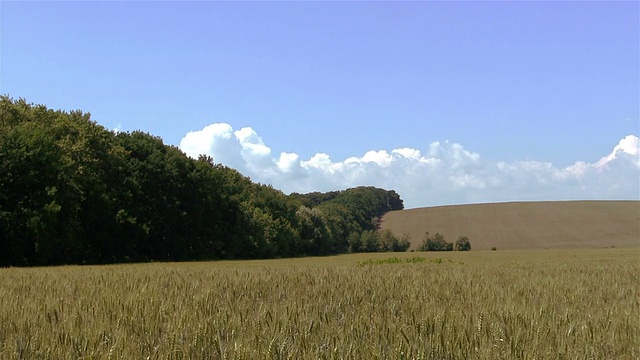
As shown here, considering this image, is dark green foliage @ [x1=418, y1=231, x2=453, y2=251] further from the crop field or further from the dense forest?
the crop field

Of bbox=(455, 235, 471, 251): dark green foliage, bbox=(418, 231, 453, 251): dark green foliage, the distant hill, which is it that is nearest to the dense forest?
bbox=(418, 231, 453, 251): dark green foliage

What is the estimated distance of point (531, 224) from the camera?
111750 mm

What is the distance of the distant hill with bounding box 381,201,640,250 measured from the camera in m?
99.5

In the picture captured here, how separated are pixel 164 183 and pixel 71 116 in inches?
438

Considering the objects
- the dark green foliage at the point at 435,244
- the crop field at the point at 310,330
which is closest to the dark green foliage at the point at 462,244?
the dark green foliage at the point at 435,244

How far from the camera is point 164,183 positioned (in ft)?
195

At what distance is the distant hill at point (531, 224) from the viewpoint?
99500 mm

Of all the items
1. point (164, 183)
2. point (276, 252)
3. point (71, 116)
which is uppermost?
point (71, 116)

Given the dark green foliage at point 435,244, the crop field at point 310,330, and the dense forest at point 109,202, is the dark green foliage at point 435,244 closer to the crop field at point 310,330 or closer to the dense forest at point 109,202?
the dense forest at point 109,202

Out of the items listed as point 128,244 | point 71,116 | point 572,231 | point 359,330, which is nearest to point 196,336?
point 359,330

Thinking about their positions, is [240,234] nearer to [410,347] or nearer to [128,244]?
[128,244]

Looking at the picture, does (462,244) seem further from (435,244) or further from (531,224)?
(531,224)

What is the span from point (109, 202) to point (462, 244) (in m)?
68.7

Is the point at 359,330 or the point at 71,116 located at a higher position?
the point at 71,116
